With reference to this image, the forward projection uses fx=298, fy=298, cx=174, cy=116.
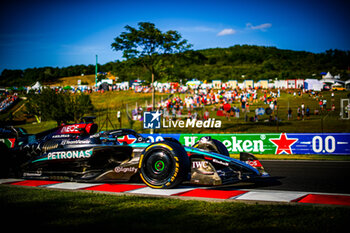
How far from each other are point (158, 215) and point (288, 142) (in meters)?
13.1

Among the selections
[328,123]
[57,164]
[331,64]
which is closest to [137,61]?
[328,123]

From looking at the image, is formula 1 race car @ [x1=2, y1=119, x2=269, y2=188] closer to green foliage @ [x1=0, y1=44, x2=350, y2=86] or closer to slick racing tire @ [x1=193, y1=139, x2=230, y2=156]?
slick racing tire @ [x1=193, y1=139, x2=230, y2=156]

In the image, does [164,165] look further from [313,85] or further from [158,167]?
[313,85]

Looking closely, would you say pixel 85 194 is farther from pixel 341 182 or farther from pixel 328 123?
pixel 328 123

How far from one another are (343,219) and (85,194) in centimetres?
434

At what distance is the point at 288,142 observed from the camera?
51.6ft

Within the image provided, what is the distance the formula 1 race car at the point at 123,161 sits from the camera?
6.05 metres

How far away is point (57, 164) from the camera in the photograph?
7.15 m

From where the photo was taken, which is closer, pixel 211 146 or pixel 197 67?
pixel 211 146

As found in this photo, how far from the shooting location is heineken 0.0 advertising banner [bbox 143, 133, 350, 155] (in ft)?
48.3

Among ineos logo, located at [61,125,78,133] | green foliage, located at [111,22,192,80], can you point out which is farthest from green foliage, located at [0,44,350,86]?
ineos logo, located at [61,125,78,133]

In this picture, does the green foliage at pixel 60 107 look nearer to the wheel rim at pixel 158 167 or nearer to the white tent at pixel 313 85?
the white tent at pixel 313 85

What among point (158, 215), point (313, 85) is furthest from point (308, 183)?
point (313, 85)

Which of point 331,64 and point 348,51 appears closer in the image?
point 331,64
